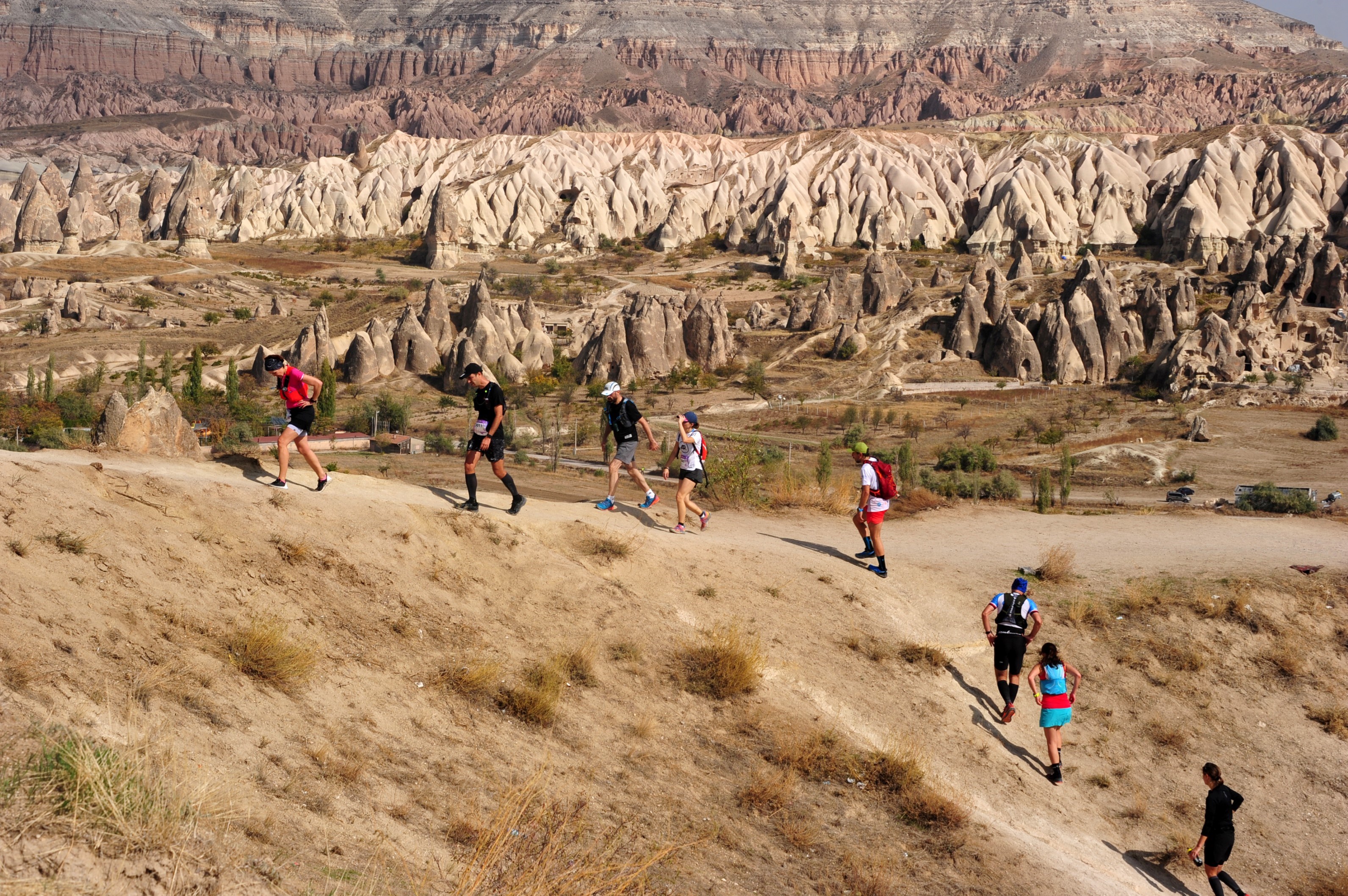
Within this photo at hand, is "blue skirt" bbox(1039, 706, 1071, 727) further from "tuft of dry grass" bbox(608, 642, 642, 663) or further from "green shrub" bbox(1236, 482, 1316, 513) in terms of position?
"green shrub" bbox(1236, 482, 1316, 513)

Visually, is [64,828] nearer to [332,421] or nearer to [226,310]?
[332,421]

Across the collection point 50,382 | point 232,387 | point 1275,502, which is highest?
point 1275,502

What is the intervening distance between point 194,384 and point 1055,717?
47422mm

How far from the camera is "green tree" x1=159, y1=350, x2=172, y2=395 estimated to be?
53.0 m

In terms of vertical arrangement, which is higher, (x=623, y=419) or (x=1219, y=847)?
(x=623, y=419)

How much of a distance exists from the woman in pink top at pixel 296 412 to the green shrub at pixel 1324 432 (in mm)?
45703

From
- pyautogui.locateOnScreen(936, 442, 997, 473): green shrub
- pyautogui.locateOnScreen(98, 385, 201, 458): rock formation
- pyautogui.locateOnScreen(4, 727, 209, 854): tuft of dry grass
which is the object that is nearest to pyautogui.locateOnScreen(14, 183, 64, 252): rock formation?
pyautogui.locateOnScreen(98, 385, 201, 458): rock formation

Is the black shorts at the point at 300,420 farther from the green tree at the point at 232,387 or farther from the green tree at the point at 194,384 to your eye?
the green tree at the point at 194,384

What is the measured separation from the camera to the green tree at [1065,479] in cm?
3038

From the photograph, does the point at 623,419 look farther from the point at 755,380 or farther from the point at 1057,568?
the point at 755,380

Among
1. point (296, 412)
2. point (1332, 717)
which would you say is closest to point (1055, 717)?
point (1332, 717)

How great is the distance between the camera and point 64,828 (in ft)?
17.2

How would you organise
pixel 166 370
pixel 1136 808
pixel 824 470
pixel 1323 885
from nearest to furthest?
1. pixel 1323 885
2. pixel 1136 808
3. pixel 824 470
4. pixel 166 370

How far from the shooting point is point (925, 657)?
471 inches
